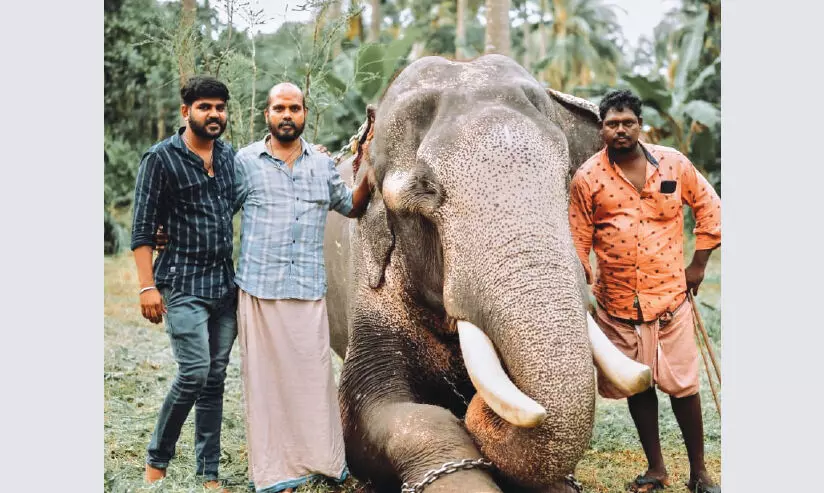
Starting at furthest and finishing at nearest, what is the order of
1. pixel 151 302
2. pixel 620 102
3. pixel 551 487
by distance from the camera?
1. pixel 620 102
2. pixel 151 302
3. pixel 551 487

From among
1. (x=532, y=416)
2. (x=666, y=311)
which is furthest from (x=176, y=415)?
(x=666, y=311)

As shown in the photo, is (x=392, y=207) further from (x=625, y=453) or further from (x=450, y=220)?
(x=625, y=453)

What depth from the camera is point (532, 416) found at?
320 centimetres

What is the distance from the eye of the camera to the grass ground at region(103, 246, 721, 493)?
476cm

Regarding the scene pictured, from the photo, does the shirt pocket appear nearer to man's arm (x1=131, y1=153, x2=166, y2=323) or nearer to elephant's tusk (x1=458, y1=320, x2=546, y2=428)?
elephant's tusk (x1=458, y1=320, x2=546, y2=428)

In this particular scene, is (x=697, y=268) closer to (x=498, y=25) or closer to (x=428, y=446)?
(x=428, y=446)

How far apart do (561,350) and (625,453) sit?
2.78 m

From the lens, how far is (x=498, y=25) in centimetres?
927

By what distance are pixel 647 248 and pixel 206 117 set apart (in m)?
2.21

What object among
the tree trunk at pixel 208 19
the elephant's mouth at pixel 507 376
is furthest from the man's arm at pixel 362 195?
the tree trunk at pixel 208 19

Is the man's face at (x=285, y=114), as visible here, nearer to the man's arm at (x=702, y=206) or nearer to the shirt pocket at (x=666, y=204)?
the shirt pocket at (x=666, y=204)

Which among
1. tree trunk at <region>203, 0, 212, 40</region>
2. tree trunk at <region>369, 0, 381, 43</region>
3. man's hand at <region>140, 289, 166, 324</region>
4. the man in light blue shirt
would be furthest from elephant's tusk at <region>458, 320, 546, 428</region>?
tree trunk at <region>369, 0, 381, 43</region>

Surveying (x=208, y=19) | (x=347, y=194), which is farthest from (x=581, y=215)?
(x=208, y=19)

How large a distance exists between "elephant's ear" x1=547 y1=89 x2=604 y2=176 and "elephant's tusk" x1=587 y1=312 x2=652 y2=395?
1267 mm
